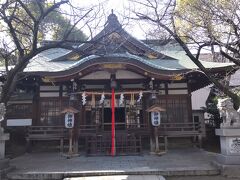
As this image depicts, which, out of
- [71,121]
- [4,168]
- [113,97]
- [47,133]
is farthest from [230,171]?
[47,133]

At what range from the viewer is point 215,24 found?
10.8 m

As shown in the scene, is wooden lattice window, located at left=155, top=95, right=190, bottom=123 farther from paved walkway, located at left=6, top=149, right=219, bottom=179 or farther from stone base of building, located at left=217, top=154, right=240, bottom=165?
stone base of building, located at left=217, top=154, right=240, bottom=165

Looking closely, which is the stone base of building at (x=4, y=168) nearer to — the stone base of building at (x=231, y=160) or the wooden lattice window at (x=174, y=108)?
the stone base of building at (x=231, y=160)

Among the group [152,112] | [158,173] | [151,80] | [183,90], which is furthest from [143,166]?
[183,90]

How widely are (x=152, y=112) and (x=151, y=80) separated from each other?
6.22 ft

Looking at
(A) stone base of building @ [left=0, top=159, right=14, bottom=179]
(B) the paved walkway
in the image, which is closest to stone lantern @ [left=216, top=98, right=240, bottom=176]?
(B) the paved walkway

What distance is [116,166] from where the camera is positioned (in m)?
10.5

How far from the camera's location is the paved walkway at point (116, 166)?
9.52 metres

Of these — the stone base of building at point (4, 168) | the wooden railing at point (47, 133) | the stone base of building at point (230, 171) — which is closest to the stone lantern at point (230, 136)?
the stone base of building at point (230, 171)

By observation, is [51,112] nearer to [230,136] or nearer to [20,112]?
[20,112]

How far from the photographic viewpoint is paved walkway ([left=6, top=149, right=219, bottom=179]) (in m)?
9.52

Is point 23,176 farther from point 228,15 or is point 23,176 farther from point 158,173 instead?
point 228,15

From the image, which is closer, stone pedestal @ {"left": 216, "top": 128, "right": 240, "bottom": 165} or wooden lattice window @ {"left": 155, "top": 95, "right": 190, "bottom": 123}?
stone pedestal @ {"left": 216, "top": 128, "right": 240, "bottom": 165}

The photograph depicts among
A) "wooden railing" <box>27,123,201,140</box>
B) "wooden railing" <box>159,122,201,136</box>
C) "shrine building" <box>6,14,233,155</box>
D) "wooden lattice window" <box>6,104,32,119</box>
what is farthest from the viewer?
"wooden lattice window" <box>6,104,32,119</box>
